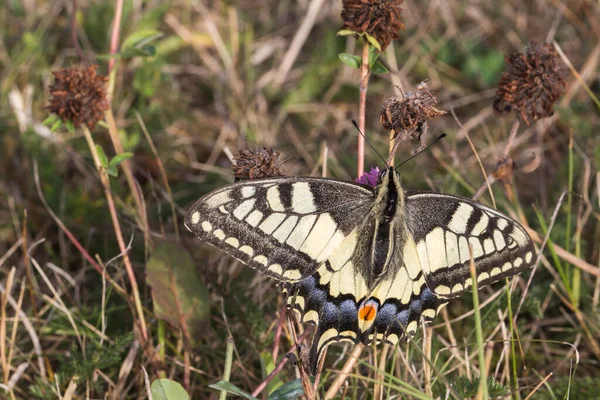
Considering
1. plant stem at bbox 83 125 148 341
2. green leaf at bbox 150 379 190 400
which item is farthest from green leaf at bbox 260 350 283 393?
plant stem at bbox 83 125 148 341

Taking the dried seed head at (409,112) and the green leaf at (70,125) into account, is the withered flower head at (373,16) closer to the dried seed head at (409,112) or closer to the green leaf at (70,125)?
the dried seed head at (409,112)

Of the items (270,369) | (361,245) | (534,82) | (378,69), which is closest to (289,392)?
(270,369)

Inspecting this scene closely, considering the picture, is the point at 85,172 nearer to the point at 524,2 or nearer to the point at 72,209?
the point at 72,209

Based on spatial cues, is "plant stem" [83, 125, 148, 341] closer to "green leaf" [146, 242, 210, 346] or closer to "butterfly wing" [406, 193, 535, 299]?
"green leaf" [146, 242, 210, 346]

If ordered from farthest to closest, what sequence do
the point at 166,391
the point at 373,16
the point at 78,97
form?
the point at 78,97 < the point at 373,16 < the point at 166,391

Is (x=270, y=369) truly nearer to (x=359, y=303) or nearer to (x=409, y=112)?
(x=359, y=303)

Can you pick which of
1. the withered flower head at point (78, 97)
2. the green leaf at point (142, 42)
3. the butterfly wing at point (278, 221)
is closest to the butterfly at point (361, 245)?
the butterfly wing at point (278, 221)
